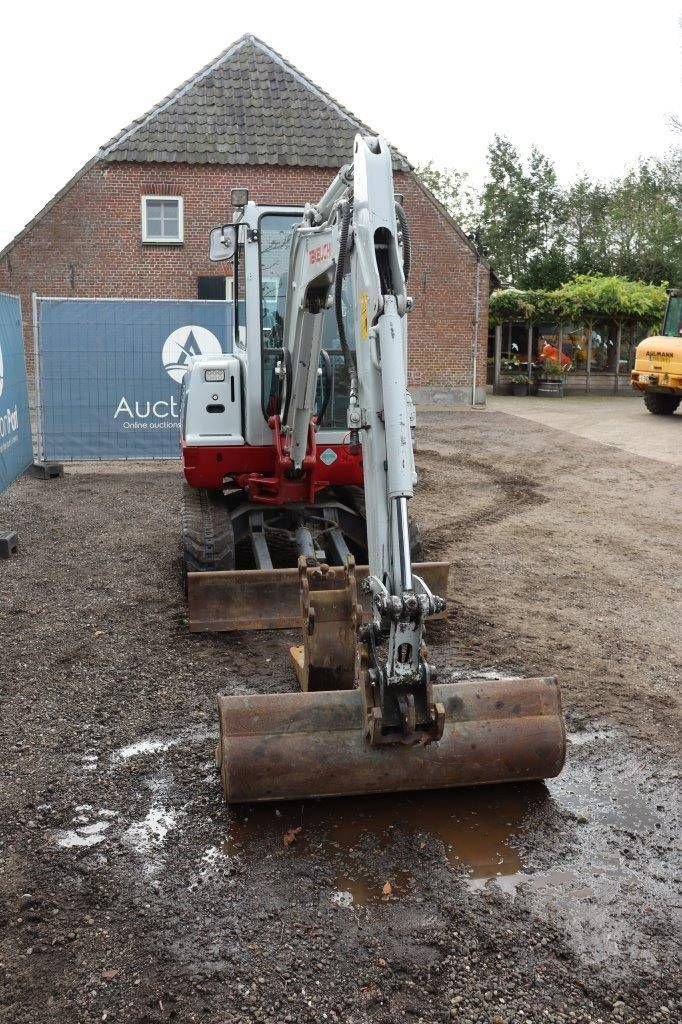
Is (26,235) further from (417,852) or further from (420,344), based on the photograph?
(417,852)

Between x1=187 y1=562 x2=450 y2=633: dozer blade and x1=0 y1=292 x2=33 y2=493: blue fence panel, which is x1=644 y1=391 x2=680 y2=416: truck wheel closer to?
x1=0 y1=292 x2=33 y2=493: blue fence panel

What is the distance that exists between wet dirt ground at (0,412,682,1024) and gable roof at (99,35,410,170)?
49.7 feet

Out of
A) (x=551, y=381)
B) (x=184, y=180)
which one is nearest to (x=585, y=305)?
(x=551, y=381)

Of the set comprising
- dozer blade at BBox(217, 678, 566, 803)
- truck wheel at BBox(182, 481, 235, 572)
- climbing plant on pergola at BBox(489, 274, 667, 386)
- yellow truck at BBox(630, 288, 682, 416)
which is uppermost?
climbing plant on pergola at BBox(489, 274, 667, 386)

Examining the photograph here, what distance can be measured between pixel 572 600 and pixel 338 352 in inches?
102

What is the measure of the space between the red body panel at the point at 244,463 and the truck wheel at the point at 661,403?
16.1 m

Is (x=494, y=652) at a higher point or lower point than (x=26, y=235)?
lower

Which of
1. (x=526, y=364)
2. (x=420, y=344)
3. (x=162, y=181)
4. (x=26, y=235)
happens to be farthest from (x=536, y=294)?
(x=26, y=235)

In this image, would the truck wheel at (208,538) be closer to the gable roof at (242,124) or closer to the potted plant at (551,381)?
the gable roof at (242,124)

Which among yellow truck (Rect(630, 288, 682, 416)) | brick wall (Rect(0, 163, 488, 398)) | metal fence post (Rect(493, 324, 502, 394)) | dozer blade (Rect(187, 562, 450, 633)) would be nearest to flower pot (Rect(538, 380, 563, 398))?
metal fence post (Rect(493, 324, 502, 394))

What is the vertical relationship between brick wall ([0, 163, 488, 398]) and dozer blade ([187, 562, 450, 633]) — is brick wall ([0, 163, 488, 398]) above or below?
above

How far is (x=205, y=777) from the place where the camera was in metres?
4.26

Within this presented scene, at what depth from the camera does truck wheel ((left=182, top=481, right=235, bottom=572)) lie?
262 inches

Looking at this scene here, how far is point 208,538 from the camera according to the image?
6.73 m
